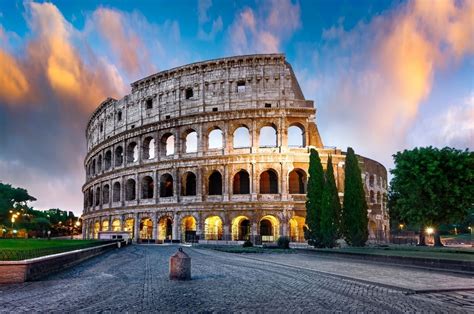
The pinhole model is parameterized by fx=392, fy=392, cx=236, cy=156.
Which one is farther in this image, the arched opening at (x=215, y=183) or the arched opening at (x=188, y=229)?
the arched opening at (x=215, y=183)

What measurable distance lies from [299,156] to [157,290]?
100 ft

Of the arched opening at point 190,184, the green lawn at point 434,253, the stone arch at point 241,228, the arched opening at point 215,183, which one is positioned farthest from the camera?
the arched opening at point 190,184

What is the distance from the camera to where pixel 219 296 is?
8.42m

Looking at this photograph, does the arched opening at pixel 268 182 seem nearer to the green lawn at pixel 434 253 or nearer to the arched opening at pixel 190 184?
the arched opening at pixel 190 184

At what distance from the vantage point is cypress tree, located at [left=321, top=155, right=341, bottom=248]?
27609 millimetres

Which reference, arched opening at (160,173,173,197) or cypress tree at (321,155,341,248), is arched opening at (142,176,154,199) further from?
cypress tree at (321,155,341,248)

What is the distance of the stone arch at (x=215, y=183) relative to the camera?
42031 mm

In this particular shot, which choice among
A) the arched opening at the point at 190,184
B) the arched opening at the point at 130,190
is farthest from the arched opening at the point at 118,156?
the arched opening at the point at 190,184

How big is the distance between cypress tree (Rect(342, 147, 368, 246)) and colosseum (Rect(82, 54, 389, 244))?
33.0 ft

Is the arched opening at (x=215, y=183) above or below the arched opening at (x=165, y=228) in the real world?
above

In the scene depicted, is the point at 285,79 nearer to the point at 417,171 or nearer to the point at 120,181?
the point at 417,171

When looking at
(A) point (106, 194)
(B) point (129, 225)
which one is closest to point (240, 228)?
(B) point (129, 225)

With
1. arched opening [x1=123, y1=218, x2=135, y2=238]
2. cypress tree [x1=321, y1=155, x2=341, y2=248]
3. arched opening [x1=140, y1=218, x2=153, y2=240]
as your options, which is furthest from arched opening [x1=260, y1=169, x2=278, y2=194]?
arched opening [x1=123, y1=218, x2=135, y2=238]

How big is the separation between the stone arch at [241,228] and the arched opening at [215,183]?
3.86 metres
